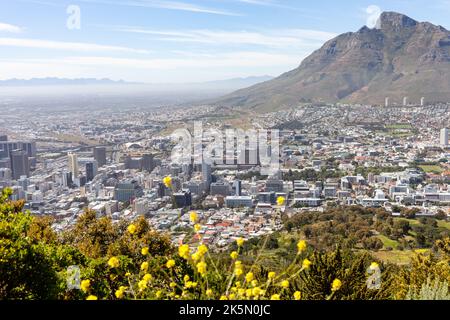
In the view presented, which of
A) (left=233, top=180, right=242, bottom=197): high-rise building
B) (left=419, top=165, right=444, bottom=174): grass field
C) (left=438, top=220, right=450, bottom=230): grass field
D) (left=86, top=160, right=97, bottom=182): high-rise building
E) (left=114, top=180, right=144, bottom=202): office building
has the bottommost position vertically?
(left=438, top=220, right=450, bottom=230): grass field

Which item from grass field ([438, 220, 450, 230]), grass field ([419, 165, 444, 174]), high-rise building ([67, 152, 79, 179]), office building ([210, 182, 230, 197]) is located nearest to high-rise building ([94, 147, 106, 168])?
high-rise building ([67, 152, 79, 179])

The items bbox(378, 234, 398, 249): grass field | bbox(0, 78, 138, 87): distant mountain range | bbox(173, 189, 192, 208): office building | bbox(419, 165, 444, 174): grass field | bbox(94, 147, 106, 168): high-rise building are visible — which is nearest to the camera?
bbox(378, 234, 398, 249): grass field

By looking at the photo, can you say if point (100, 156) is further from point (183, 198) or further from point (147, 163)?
point (183, 198)

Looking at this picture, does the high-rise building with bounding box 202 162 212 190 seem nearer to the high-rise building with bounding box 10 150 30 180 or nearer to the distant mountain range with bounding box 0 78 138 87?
the high-rise building with bounding box 10 150 30 180

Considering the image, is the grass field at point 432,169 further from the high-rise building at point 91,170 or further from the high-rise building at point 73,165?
the high-rise building at point 73,165

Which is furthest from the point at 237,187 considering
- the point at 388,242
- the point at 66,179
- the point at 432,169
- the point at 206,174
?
the point at 432,169

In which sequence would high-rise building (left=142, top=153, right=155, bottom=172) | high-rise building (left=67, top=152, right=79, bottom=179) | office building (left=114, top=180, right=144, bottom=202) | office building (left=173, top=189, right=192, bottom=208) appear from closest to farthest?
office building (left=173, top=189, right=192, bottom=208) → office building (left=114, top=180, right=144, bottom=202) → high-rise building (left=67, top=152, right=79, bottom=179) → high-rise building (left=142, top=153, right=155, bottom=172)
